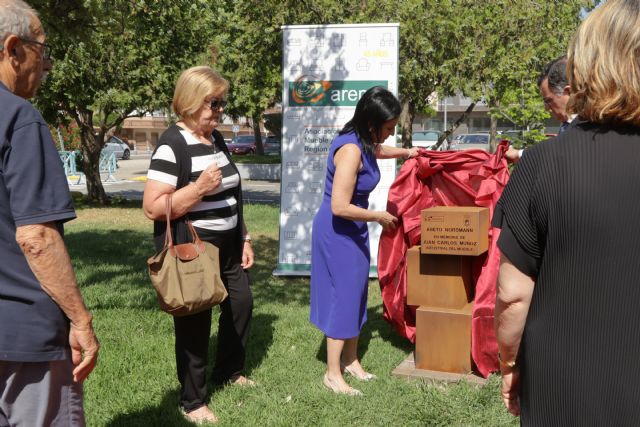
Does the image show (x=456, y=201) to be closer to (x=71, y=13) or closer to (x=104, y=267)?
(x=71, y=13)

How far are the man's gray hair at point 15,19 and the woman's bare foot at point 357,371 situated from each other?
322 cm

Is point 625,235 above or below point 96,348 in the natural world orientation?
above

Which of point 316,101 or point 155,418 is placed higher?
point 316,101

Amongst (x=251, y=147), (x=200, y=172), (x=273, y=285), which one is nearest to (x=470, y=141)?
(x=251, y=147)

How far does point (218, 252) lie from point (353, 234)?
39.5 inches

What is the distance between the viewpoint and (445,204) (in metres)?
→ 5.01

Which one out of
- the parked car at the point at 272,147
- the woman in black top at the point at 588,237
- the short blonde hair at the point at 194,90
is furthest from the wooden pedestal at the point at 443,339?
the parked car at the point at 272,147

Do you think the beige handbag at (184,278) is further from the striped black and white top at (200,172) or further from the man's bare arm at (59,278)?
the man's bare arm at (59,278)

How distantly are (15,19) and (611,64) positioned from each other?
171 centimetres

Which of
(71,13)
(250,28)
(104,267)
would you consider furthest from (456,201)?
(250,28)

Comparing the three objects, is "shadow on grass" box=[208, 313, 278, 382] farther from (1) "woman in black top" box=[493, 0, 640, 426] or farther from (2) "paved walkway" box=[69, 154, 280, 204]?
(2) "paved walkway" box=[69, 154, 280, 204]

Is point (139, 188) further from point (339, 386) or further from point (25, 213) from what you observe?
point (25, 213)

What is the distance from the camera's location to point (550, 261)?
1.78 m

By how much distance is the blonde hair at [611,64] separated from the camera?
164 cm
